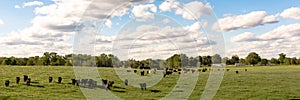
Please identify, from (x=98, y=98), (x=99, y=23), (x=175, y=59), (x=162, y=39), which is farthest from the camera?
(x=175, y=59)

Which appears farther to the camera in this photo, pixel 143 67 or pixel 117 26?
pixel 143 67

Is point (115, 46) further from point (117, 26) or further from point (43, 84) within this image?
point (43, 84)

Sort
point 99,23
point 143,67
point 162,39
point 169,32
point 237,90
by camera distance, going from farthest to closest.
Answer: point 143,67 < point 162,39 < point 169,32 < point 237,90 < point 99,23

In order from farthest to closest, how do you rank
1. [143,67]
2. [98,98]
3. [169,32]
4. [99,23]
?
[143,67] < [169,32] < [99,23] < [98,98]

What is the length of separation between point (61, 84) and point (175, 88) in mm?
11805

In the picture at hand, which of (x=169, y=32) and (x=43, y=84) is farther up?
(x=169, y=32)

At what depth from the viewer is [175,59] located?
254ft

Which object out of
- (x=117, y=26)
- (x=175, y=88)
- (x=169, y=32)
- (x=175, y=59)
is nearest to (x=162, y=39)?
(x=169, y=32)

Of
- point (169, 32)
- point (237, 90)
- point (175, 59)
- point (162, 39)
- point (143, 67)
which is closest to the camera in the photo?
point (237, 90)

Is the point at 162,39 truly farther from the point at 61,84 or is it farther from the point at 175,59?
the point at 175,59

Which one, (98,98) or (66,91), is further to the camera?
(66,91)

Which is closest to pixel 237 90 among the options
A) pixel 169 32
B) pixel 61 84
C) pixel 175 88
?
pixel 175 88

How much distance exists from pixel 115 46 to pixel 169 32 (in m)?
6.33

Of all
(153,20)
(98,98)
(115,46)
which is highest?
(153,20)
